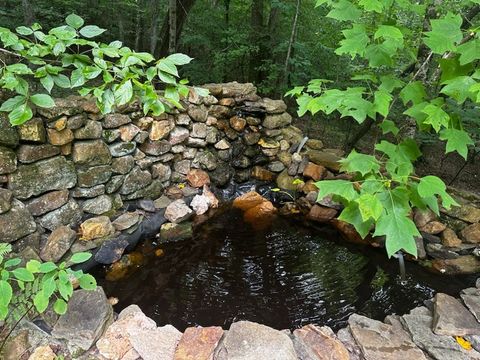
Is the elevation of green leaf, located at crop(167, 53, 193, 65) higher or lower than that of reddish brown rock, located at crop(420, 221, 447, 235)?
higher

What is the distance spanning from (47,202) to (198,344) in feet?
6.89

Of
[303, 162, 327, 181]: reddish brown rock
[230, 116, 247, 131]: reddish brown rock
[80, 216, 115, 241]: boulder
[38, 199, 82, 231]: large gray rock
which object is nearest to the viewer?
[38, 199, 82, 231]: large gray rock

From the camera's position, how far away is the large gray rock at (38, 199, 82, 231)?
129 inches

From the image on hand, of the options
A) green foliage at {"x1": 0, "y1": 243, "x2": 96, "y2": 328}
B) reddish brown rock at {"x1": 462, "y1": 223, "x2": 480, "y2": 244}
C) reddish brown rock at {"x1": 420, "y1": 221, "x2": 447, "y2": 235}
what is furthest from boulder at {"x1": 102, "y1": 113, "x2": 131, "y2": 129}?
reddish brown rock at {"x1": 462, "y1": 223, "x2": 480, "y2": 244}

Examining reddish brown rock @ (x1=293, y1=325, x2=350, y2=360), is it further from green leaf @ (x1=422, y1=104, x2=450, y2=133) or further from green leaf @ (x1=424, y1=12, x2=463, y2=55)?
green leaf @ (x1=424, y1=12, x2=463, y2=55)

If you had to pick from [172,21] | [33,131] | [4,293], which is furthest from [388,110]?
[172,21]

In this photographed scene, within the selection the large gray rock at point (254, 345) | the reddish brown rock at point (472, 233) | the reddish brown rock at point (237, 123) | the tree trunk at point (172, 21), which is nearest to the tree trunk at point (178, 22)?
the tree trunk at point (172, 21)

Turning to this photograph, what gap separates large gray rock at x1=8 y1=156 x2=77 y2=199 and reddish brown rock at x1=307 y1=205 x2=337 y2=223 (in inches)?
119

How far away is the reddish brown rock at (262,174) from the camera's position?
5.41 m

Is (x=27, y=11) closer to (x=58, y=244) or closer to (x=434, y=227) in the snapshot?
(x=58, y=244)

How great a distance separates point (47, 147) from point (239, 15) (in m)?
6.58

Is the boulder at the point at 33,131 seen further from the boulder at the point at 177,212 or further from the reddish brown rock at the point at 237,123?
the reddish brown rock at the point at 237,123

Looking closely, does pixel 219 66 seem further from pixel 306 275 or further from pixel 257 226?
pixel 306 275

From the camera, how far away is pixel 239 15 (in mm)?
8273
